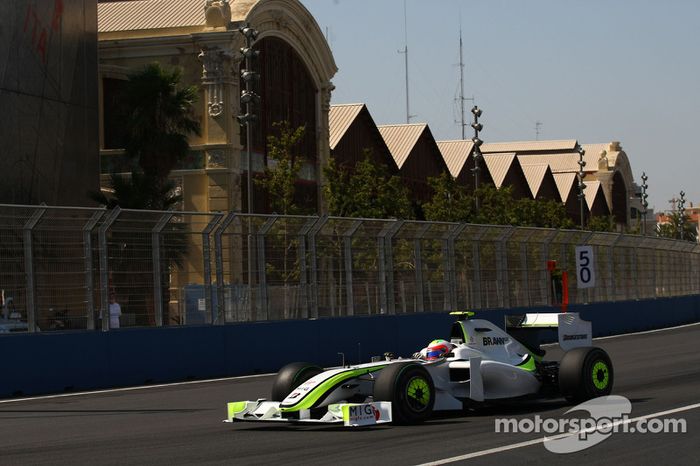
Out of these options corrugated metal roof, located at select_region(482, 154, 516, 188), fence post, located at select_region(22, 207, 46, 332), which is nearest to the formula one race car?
fence post, located at select_region(22, 207, 46, 332)

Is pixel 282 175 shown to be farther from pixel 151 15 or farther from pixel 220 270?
pixel 220 270

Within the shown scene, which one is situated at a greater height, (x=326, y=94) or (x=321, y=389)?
(x=326, y=94)

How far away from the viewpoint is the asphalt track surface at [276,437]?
10203 mm

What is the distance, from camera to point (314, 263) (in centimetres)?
2359

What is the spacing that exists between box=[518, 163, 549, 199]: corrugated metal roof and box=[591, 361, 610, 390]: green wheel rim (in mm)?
78904

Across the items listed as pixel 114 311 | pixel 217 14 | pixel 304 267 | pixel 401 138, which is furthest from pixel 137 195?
pixel 401 138

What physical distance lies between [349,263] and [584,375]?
35.7ft

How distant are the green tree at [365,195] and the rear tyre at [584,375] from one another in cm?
3596

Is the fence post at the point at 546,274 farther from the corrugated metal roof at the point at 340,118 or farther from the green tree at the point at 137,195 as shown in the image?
the corrugated metal roof at the point at 340,118

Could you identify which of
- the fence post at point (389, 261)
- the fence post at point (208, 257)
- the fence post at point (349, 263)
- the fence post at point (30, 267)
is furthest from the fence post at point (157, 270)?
the fence post at point (389, 261)

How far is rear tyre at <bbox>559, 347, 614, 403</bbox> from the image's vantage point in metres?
14.0

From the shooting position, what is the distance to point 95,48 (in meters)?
44.7

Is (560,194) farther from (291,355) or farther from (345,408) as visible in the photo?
(345,408)

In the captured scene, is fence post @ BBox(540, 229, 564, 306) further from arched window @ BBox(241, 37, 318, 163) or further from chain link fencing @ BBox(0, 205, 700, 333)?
arched window @ BBox(241, 37, 318, 163)
